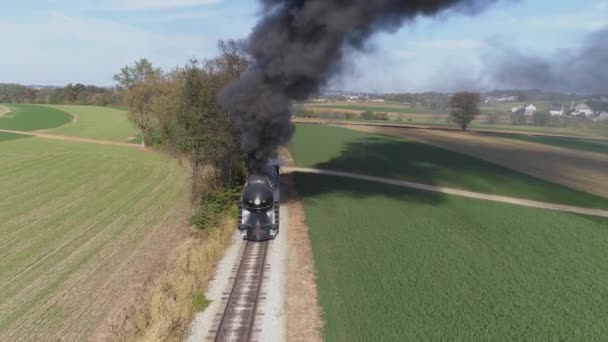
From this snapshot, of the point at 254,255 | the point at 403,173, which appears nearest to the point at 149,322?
the point at 254,255

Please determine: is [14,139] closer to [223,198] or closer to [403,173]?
[223,198]

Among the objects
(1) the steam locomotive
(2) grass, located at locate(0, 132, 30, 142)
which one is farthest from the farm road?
(2) grass, located at locate(0, 132, 30, 142)

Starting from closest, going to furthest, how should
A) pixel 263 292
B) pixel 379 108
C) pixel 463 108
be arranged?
1. pixel 263 292
2. pixel 463 108
3. pixel 379 108

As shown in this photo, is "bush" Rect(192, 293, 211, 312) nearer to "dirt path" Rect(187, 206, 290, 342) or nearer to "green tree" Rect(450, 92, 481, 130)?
"dirt path" Rect(187, 206, 290, 342)

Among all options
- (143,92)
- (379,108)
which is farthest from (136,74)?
(379,108)

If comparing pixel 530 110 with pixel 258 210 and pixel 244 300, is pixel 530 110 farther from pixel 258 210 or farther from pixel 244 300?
pixel 244 300

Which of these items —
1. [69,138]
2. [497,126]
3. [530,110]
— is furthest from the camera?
[497,126]

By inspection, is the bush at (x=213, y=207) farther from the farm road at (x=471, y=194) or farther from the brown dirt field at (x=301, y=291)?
the farm road at (x=471, y=194)
